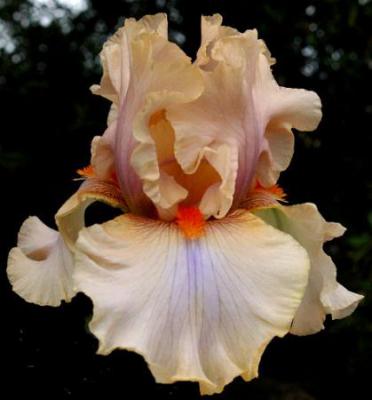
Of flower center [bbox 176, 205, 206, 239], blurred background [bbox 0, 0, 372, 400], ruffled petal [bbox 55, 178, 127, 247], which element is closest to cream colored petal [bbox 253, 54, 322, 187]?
flower center [bbox 176, 205, 206, 239]

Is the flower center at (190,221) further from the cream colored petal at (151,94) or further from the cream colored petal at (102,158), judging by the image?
the cream colored petal at (102,158)

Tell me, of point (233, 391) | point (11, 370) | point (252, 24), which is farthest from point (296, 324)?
point (252, 24)

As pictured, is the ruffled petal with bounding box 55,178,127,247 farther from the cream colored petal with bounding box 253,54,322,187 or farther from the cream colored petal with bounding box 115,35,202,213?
the cream colored petal with bounding box 253,54,322,187

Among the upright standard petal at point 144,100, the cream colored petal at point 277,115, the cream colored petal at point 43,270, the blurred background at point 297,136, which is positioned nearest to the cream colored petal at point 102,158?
the upright standard petal at point 144,100

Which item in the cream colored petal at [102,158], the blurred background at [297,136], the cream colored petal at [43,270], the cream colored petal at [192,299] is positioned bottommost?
the blurred background at [297,136]

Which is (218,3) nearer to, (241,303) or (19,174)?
(19,174)

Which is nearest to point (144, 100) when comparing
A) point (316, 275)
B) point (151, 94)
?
point (151, 94)
